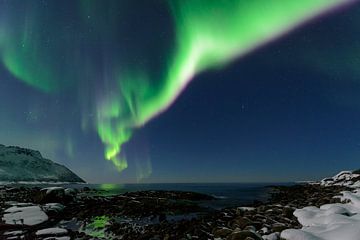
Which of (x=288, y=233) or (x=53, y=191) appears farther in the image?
(x=53, y=191)

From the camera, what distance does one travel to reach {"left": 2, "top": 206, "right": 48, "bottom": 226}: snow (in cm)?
2223

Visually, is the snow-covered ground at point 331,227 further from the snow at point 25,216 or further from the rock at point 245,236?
the snow at point 25,216

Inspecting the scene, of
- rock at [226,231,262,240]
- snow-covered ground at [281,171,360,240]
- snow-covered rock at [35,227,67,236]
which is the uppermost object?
snow-covered ground at [281,171,360,240]

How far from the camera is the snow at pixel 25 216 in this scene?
875 inches

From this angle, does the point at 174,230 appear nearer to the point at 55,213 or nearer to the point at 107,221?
the point at 107,221

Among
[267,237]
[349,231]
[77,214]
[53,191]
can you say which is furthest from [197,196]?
[349,231]

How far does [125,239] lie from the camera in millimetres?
18172

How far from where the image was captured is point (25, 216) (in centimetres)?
2397

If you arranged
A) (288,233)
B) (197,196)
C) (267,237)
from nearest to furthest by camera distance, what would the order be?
(288,233) → (267,237) → (197,196)

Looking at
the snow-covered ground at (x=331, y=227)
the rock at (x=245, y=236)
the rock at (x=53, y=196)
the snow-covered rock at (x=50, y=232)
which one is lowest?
→ the snow-covered rock at (x=50, y=232)

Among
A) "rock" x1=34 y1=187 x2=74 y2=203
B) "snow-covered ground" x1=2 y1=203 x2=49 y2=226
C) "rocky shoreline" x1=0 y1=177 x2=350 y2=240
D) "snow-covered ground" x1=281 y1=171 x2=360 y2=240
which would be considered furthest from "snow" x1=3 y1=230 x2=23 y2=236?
"rock" x1=34 y1=187 x2=74 y2=203

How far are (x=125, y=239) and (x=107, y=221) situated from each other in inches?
314

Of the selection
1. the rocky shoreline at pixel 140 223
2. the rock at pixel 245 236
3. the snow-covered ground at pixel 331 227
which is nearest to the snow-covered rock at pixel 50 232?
the rocky shoreline at pixel 140 223

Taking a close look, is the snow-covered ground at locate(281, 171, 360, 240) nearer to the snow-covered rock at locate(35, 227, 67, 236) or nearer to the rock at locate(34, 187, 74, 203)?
the snow-covered rock at locate(35, 227, 67, 236)
